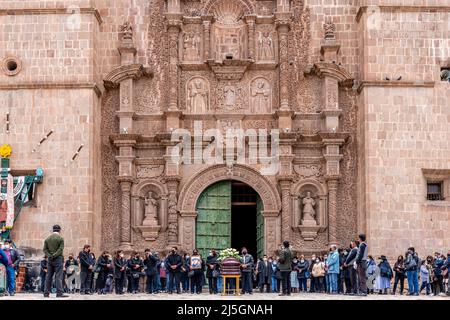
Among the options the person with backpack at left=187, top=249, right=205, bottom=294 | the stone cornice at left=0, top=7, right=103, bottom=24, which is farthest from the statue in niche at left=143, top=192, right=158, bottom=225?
the stone cornice at left=0, top=7, right=103, bottom=24

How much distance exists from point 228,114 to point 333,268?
632 centimetres

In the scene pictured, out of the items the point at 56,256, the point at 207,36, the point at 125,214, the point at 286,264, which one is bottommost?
the point at 286,264

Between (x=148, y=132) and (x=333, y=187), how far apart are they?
585 centimetres

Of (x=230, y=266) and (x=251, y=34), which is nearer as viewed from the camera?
(x=230, y=266)

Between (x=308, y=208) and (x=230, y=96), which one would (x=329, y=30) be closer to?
(x=230, y=96)

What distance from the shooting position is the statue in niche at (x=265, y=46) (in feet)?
97.4

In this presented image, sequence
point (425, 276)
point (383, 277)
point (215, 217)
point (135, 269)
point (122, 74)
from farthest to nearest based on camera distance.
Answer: point (215, 217) < point (122, 74) < point (383, 277) < point (425, 276) < point (135, 269)

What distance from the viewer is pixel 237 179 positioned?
2903 cm

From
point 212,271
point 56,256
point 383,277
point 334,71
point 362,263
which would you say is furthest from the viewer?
point 334,71

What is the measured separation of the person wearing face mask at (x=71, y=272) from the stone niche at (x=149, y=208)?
2987mm

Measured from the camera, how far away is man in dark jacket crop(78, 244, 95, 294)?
80.2 feet

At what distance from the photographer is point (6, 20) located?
28797 mm

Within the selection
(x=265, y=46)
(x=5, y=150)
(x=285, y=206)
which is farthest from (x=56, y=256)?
(x=265, y=46)

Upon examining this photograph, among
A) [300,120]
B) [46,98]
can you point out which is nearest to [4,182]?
[46,98]
